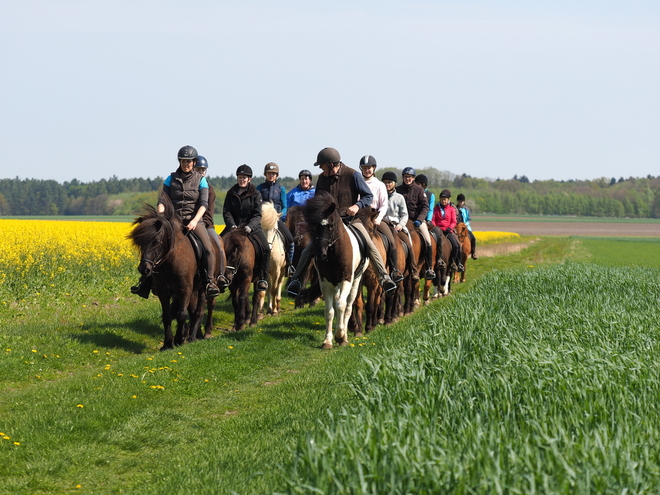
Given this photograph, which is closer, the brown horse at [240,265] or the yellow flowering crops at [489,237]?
the brown horse at [240,265]

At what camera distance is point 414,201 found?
1527 centimetres

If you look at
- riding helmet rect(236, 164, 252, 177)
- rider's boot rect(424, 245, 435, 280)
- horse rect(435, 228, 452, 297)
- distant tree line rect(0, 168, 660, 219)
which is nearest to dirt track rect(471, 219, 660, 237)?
distant tree line rect(0, 168, 660, 219)

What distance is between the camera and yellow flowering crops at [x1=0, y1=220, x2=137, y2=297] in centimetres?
1644

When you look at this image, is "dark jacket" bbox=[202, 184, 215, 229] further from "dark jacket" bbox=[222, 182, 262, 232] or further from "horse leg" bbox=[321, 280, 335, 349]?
"horse leg" bbox=[321, 280, 335, 349]

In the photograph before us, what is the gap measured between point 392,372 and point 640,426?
2102mm

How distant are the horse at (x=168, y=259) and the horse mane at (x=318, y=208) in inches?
79.2

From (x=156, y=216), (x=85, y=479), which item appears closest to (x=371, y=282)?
(x=156, y=216)

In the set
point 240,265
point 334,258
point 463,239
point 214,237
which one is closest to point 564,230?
point 463,239

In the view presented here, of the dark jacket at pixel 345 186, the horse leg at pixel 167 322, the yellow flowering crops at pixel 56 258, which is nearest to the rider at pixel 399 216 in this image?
the dark jacket at pixel 345 186

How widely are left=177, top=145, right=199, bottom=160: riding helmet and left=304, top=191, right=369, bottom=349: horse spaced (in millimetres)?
2039

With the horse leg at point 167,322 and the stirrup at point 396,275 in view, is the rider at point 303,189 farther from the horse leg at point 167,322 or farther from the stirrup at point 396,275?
the horse leg at point 167,322

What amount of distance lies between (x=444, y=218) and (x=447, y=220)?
0.09 meters

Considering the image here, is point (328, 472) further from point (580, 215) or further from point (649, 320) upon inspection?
point (580, 215)

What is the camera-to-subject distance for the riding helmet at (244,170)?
1312cm
